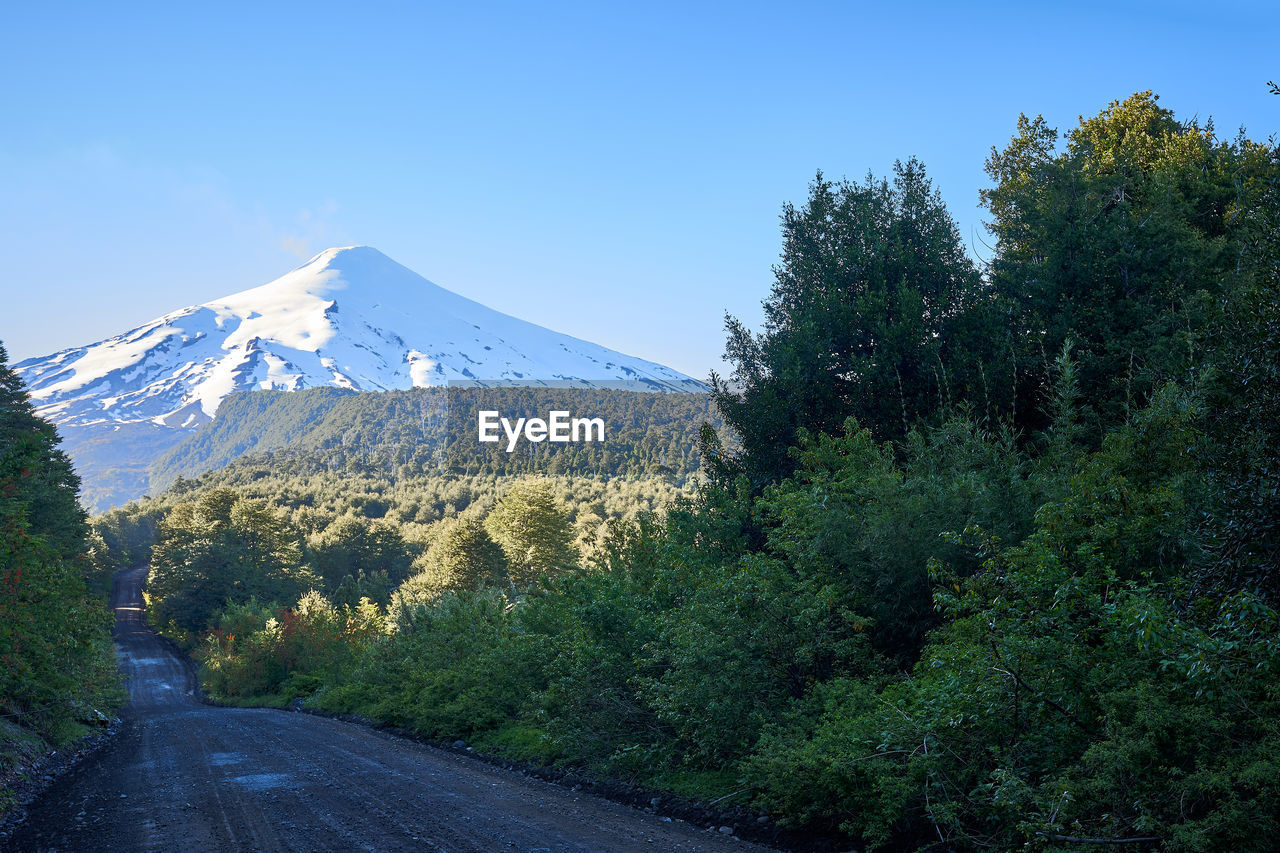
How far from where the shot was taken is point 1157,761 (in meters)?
5.75

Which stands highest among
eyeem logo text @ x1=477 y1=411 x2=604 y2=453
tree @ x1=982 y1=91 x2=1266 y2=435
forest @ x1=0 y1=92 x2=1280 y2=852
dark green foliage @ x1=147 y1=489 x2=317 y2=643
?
eyeem logo text @ x1=477 y1=411 x2=604 y2=453

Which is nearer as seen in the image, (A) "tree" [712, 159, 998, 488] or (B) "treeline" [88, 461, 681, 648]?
(A) "tree" [712, 159, 998, 488]

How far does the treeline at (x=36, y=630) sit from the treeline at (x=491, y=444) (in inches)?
2296

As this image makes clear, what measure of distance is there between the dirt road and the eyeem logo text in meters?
103

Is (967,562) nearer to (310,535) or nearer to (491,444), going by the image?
(310,535)

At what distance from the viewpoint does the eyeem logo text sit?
12406cm

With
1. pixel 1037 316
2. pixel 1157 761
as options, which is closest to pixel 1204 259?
pixel 1037 316

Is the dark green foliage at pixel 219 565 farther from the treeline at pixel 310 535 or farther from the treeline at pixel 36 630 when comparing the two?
the treeline at pixel 36 630

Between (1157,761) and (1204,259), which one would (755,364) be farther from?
(1157,761)

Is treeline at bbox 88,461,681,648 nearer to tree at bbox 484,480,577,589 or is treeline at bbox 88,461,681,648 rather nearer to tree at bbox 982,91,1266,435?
tree at bbox 484,480,577,589

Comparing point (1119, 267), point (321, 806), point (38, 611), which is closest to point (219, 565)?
point (38, 611)

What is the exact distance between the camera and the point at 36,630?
15.1m

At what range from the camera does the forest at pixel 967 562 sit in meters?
5.89

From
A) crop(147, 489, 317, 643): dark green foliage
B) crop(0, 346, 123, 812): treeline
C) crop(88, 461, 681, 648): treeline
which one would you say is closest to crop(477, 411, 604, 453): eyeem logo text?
crop(88, 461, 681, 648): treeline
